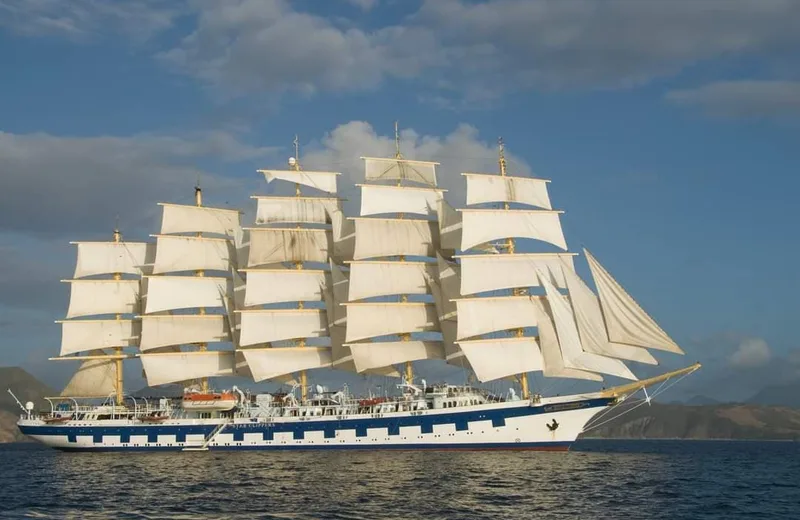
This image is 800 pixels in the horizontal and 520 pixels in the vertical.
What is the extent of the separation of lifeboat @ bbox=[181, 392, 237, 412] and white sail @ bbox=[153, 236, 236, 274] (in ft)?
45.3

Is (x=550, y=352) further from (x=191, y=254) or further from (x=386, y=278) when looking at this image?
(x=191, y=254)

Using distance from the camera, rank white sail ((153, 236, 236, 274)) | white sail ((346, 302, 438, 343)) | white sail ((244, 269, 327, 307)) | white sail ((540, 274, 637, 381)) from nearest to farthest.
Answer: white sail ((540, 274, 637, 381)) < white sail ((346, 302, 438, 343)) < white sail ((244, 269, 327, 307)) < white sail ((153, 236, 236, 274))

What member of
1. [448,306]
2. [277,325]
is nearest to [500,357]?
[448,306]

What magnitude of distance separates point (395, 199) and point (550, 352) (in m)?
19.2

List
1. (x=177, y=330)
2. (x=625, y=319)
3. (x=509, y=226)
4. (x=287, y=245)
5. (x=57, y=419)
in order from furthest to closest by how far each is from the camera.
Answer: (x=177, y=330), (x=287, y=245), (x=57, y=419), (x=509, y=226), (x=625, y=319)

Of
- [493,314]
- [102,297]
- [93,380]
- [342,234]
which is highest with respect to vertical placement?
[342,234]

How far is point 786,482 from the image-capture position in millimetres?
55156

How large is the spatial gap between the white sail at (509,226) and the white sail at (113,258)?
110ft

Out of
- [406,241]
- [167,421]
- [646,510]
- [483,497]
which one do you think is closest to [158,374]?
[167,421]

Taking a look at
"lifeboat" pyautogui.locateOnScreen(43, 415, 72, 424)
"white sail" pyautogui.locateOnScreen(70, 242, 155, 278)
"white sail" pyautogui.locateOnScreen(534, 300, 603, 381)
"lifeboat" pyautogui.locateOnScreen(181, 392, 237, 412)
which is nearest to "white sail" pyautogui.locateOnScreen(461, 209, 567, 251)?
"white sail" pyautogui.locateOnScreen(534, 300, 603, 381)

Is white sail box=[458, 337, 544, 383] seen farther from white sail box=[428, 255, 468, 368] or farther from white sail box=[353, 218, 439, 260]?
white sail box=[353, 218, 439, 260]

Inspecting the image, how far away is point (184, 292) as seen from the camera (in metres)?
79.1

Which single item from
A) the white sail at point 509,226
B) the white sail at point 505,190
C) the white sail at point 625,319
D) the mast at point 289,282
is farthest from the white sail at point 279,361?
Result: the white sail at point 625,319

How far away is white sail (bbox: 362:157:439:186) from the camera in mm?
74500
